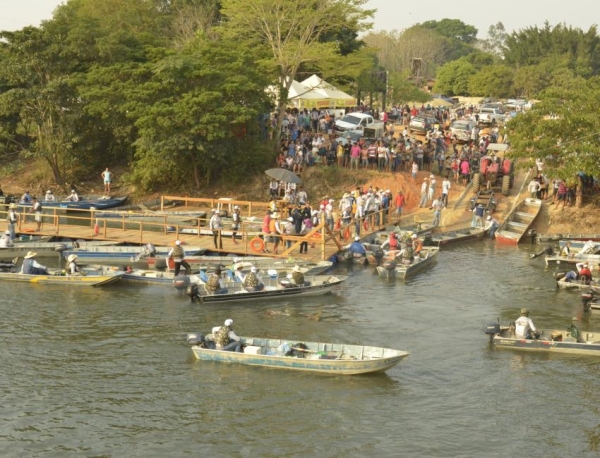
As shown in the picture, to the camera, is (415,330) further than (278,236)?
No

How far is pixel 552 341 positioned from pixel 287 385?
886 cm

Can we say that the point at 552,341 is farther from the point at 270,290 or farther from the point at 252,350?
the point at 270,290

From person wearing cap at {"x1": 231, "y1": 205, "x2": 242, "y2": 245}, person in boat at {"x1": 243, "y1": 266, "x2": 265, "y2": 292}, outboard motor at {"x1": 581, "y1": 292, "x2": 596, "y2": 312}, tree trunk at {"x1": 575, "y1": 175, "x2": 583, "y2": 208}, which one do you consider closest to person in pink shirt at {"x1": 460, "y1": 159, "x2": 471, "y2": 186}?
tree trunk at {"x1": 575, "y1": 175, "x2": 583, "y2": 208}

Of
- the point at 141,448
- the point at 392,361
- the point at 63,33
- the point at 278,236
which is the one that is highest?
the point at 63,33

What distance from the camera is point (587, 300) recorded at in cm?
3150

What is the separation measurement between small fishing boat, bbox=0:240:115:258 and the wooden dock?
910mm

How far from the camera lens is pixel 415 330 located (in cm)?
2977

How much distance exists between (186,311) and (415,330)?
28.3 ft

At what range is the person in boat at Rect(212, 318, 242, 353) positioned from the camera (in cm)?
2612

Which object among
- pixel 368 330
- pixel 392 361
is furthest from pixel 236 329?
pixel 392 361

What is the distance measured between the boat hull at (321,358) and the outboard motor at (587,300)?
10179 mm

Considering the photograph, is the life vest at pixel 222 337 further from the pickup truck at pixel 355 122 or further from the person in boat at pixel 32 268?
the pickup truck at pixel 355 122

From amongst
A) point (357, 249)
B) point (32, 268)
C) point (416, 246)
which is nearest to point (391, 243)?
point (416, 246)

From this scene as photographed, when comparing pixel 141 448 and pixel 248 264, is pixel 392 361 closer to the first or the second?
pixel 141 448
